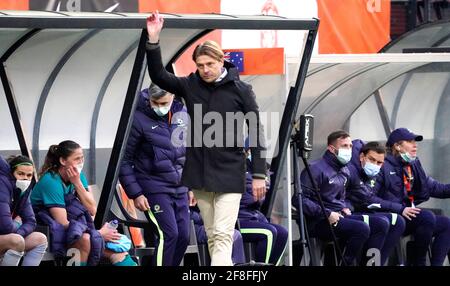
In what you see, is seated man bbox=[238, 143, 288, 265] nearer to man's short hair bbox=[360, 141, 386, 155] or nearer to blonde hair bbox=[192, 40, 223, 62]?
man's short hair bbox=[360, 141, 386, 155]

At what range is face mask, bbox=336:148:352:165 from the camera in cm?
1358

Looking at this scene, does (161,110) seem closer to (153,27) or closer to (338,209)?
(153,27)

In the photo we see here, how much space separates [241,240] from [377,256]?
1.92 metres

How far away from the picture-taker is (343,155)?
1357 cm

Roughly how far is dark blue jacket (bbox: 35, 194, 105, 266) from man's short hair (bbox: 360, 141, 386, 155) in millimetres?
3315

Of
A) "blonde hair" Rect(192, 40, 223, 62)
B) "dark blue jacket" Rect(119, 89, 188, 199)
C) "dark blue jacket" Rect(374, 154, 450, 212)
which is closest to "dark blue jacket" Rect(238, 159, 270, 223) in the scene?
"dark blue jacket" Rect(119, 89, 188, 199)

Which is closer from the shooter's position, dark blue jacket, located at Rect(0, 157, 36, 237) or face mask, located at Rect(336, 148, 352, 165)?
dark blue jacket, located at Rect(0, 157, 36, 237)

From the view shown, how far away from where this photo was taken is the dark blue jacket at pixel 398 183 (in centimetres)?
1417

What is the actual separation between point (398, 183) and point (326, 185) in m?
0.99

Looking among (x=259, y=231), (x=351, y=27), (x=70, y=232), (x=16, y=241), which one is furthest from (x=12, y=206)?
(x=351, y=27)

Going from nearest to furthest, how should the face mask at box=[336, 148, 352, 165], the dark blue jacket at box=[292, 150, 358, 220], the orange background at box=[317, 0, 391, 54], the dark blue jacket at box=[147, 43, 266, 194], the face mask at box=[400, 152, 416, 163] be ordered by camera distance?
the dark blue jacket at box=[147, 43, 266, 194]
the dark blue jacket at box=[292, 150, 358, 220]
the face mask at box=[336, 148, 352, 165]
the face mask at box=[400, 152, 416, 163]
the orange background at box=[317, 0, 391, 54]

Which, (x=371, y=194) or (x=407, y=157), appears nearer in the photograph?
(x=371, y=194)
